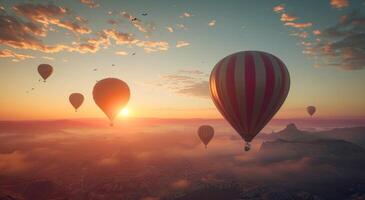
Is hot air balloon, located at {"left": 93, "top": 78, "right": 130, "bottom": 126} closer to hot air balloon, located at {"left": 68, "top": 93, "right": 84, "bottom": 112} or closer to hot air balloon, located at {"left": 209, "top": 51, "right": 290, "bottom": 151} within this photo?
hot air balloon, located at {"left": 68, "top": 93, "right": 84, "bottom": 112}

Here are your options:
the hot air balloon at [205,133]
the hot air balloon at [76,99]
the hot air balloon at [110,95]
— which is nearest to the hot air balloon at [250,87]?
the hot air balloon at [110,95]

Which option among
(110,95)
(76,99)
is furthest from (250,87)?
(76,99)

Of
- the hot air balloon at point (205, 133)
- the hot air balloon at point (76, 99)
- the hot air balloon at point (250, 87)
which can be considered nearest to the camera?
the hot air balloon at point (250, 87)

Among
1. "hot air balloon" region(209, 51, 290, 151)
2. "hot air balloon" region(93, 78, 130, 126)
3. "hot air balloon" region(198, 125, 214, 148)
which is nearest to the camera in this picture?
"hot air balloon" region(209, 51, 290, 151)

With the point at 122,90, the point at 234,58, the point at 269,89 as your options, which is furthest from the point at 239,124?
the point at 122,90

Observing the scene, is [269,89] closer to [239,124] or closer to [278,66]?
[278,66]

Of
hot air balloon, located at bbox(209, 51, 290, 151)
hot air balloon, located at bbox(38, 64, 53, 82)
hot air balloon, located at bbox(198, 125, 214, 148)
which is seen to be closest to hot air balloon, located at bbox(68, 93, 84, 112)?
hot air balloon, located at bbox(38, 64, 53, 82)

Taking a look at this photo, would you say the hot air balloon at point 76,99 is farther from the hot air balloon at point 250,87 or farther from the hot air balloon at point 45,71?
the hot air balloon at point 250,87
